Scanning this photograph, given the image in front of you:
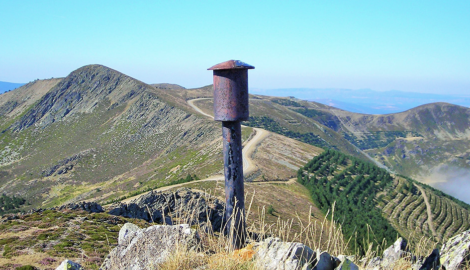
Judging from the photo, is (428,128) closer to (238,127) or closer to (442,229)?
(442,229)

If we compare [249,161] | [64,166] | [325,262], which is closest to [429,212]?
[249,161]

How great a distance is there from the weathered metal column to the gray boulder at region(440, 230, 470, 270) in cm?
433

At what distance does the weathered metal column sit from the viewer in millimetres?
7797

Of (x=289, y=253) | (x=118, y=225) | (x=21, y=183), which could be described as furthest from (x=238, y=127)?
(x=21, y=183)

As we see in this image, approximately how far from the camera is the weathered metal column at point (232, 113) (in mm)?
7797

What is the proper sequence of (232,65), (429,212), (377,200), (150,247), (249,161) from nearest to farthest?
(150,247), (232,65), (249,161), (429,212), (377,200)

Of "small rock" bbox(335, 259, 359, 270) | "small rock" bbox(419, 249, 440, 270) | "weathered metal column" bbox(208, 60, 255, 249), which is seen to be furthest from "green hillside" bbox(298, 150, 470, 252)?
"small rock" bbox(335, 259, 359, 270)

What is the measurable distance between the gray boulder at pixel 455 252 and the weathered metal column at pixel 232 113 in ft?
14.2

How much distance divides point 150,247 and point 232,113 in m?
3.51

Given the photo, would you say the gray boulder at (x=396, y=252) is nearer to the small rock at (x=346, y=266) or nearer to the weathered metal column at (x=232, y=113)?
the small rock at (x=346, y=266)

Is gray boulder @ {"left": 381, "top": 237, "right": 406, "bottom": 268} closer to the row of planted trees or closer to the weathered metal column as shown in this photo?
the weathered metal column

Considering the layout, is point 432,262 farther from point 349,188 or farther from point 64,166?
point 64,166

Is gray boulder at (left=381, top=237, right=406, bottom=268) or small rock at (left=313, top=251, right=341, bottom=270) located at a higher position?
small rock at (left=313, top=251, right=341, bottom=270)

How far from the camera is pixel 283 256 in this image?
19.6ft
